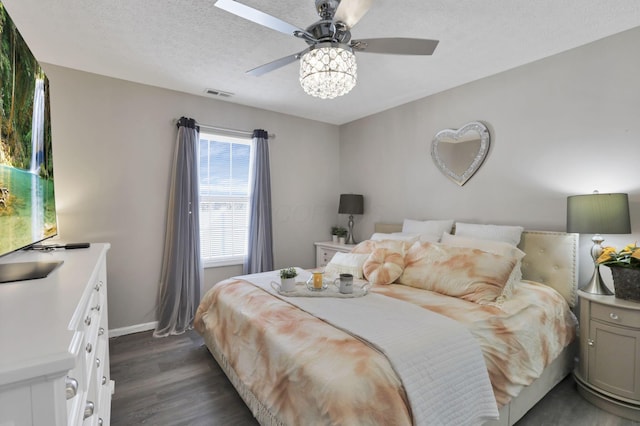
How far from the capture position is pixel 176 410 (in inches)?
78.8

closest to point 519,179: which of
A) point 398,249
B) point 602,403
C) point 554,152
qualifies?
point 554,152

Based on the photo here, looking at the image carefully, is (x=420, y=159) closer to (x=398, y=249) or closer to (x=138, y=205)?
(x=398, y=249)

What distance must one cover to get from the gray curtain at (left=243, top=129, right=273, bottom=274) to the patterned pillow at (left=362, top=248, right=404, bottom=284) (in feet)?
5.15

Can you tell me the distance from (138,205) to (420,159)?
123 inches

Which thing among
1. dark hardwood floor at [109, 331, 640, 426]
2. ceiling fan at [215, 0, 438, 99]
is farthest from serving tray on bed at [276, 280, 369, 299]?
ceiling fan at [215, 0, 438, 99]

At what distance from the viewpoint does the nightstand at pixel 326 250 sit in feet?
13.2

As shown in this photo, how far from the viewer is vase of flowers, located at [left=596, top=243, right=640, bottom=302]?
1975mm

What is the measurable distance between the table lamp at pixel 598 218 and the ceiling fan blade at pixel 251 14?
2.23m

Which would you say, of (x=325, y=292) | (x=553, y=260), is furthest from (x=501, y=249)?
(x=325, y=292)

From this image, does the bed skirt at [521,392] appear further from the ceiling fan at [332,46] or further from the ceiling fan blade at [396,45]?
the ceiling fan blade at [396,45]

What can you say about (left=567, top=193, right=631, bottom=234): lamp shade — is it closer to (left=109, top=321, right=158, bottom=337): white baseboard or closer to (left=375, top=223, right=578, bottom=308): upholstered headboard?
(left=375, top=223, right=578, bottom=308): upholstered headboard

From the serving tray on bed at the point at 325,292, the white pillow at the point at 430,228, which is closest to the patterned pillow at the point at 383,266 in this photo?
the serving tray on bed at the point at 325,292

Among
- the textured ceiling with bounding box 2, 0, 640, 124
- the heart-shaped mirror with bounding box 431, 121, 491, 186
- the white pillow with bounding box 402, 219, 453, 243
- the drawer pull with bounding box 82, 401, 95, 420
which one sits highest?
the textured ceiling with bounding box 2, 0, 640, 124

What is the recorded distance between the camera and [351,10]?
59.7 inches
